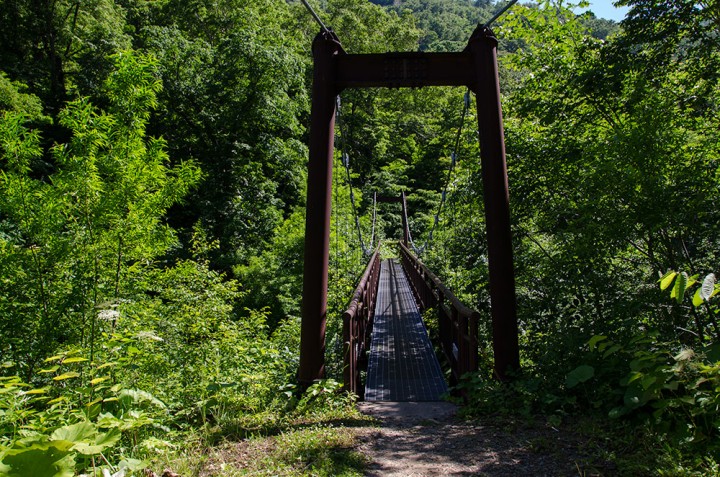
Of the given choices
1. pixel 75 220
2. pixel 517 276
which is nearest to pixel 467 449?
pixel 517 276

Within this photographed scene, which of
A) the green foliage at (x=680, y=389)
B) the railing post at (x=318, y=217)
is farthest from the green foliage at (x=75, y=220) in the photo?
the green foliage at (x=680, y=389)

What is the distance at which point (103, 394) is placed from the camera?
235 cm

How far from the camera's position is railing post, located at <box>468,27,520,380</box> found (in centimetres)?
346

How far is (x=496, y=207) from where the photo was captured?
3572 mm

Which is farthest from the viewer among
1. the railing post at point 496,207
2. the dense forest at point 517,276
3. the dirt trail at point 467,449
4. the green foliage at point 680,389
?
the railing post at point 496,207

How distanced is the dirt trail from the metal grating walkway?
2.90 ft

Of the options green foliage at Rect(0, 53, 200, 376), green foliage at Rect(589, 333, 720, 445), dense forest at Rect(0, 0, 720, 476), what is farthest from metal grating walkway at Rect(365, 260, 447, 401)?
green foliage at Rect(0, 53, 200, 376)

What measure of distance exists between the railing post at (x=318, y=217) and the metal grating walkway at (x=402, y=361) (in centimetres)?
72

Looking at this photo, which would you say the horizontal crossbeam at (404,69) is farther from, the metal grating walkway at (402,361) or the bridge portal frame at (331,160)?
the metal grating walkway at (402,361)

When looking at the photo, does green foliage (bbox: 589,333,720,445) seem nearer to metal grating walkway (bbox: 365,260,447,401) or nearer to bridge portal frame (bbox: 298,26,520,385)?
bridge portal frame (bbox: 298,26,520,385)

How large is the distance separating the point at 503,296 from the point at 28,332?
4.23m

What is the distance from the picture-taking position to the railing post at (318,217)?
351 centimetres

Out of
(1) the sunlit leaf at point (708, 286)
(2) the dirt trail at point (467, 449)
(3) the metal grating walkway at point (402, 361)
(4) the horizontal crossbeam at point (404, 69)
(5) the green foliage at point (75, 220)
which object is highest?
(4) the horizontal crossbeam at point (404, 69)

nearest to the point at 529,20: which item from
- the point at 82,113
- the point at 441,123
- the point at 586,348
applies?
the point at 586,348
